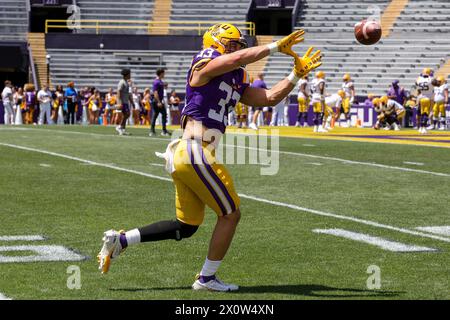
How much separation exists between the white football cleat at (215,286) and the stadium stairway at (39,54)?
36.8 metres

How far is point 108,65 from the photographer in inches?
1698

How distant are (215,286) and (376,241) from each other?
246 centimetres

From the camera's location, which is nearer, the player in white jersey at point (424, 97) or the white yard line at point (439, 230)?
the white yard line at point (439, 230)

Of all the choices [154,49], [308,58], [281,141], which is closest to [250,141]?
[281,141]

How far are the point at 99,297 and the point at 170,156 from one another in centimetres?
106

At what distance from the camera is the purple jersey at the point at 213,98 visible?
638 cm

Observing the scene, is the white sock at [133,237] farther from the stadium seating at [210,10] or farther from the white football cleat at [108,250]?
the stadium seating at [210,10]

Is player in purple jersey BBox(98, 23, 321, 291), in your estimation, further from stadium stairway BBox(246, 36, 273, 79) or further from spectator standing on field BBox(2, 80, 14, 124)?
stadium stairway BBox(246, 36, 273, 79)

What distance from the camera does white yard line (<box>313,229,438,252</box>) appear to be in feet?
25.9

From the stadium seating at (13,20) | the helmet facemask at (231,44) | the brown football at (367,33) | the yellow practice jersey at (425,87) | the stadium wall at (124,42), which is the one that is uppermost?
the stadium seating at (13,20)

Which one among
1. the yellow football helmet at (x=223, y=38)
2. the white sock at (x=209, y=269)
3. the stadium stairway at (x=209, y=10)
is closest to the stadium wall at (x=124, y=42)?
the stadium stairway at (x=209, y=10)

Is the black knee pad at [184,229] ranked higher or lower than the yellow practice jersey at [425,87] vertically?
lower

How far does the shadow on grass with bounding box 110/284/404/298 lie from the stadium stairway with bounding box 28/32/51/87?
36.8 meters

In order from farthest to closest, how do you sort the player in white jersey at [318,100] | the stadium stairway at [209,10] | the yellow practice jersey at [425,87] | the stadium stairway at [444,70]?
the stadium stairway at [209,10], the stadium stairway at [444,70], the yellow practice jersey at [425,87], the player in white jersey at [318,100]
